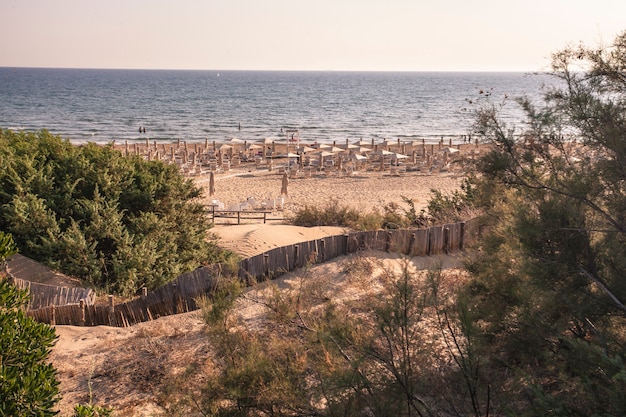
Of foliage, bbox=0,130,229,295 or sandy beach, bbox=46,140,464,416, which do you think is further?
foliage, bbox=0,130,229,295

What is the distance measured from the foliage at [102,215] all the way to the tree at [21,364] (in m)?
5.67

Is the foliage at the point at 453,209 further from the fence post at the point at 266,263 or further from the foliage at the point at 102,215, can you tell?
the foliage at the point at 102,215

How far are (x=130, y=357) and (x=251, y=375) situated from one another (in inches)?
111

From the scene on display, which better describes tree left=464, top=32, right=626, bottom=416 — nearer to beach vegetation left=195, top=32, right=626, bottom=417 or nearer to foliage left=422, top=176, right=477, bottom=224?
beach vegetation left=195, top=32, right=626, bottom=417

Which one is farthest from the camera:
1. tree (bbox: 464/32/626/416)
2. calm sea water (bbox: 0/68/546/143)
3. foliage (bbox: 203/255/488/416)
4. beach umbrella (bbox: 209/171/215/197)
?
calm sea water (bbox: 0/68/546/143)

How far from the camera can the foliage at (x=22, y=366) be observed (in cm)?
339

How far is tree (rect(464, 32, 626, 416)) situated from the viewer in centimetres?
487

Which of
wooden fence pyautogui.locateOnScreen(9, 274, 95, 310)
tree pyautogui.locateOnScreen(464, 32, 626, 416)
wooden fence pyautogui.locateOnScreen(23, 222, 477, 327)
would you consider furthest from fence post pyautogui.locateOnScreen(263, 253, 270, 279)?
tree pyautogui.locateOnScreen(464, 32, 626, 416)

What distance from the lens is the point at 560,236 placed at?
5281 millimetres

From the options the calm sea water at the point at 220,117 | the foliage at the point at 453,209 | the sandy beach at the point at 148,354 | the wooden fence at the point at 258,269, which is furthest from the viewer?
the calm sea water at the point at 220,117

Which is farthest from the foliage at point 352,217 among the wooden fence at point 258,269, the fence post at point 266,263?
the fence post at point 266,263

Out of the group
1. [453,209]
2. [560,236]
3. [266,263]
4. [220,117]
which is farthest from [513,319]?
[220,117]

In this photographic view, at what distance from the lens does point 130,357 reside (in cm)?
673

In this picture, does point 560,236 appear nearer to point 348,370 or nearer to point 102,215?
point 348,370
